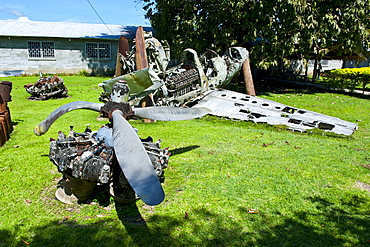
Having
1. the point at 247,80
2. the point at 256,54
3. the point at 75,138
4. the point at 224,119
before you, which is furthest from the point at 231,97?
the point at 75,138

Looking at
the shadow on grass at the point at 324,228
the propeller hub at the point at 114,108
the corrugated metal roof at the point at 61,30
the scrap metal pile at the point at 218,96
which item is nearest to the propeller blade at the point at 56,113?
the propeller hub at the point at 114,108

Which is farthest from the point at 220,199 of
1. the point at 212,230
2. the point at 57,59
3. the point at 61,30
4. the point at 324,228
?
the point at 61,30

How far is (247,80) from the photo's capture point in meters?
14.6

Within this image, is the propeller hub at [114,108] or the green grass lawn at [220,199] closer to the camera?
the green grass lawn at [220,199]

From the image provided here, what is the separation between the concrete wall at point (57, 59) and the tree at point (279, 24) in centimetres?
1141

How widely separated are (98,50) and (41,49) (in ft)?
15.8

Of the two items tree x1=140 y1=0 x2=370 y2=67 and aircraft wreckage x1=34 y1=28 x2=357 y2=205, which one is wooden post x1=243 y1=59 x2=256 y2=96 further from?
aircraft wreckage x1=34 y1=28 x2=357 y2=205

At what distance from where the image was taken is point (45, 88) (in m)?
14.8

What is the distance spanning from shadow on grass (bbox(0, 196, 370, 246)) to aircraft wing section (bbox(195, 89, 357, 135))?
523cm

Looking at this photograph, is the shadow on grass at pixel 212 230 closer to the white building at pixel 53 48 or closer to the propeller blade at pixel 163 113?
the propeller blade at pixel 163 113

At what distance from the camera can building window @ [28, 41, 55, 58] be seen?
25141mm

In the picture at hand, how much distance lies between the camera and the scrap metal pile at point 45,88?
1474 centimetres

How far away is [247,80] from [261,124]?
4.81m

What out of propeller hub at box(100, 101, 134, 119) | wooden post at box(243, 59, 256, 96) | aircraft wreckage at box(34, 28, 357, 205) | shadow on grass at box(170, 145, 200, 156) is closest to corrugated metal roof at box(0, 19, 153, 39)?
wooden post at box(243, 59, 256, 96)
